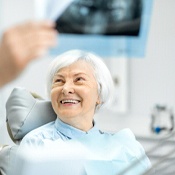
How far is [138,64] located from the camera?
2398 millimetres

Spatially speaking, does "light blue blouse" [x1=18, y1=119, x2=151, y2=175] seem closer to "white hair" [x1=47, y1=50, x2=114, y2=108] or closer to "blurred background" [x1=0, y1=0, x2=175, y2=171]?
"white hair" [x1=47, y1=50, x2=114, y2=108]

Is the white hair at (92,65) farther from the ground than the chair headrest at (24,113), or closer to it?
farther from the ground

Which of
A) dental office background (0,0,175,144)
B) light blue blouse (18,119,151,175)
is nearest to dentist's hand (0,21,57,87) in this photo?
light blue blouse (18,119,151,175)

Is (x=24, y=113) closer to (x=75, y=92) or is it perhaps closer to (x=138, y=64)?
(x=75, y=92)

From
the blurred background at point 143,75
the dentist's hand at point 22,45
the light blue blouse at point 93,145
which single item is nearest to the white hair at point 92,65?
the light blue blouse at point 93,145

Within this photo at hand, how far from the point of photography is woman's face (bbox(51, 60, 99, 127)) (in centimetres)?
126

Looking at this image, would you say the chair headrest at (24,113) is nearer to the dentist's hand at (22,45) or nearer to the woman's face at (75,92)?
the woman's face at (75,92)

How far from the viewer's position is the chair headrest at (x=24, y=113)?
139 centimetres

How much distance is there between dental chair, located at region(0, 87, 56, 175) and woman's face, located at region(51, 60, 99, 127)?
14cm

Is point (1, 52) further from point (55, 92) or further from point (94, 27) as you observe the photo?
point (94, 27)

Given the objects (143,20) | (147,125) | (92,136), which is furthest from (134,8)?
(92,136)

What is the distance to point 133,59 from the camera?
240 centimetres

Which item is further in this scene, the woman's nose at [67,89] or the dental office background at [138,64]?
the dental office background at [138,64]

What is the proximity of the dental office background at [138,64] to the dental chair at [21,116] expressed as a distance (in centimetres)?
86
